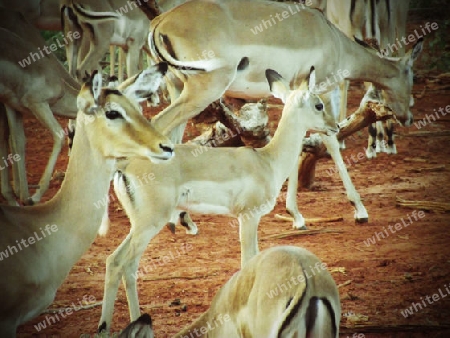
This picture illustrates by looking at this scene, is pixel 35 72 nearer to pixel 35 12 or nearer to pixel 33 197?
pixel 33 197

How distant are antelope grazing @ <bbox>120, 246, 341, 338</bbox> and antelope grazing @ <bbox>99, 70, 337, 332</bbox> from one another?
0.97 metres

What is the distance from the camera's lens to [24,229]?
11.9ft

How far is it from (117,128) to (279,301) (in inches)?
44.8

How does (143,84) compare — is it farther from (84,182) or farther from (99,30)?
(99,30)

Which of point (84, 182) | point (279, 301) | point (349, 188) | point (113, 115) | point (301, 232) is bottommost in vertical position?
point (301, 232)

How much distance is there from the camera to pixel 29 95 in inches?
266

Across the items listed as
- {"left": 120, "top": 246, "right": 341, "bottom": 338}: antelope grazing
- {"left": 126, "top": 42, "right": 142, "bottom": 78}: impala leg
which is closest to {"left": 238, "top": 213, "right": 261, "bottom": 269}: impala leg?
{"left": 120, "top": 246, "right": 341, "bottom": 338}: antelope grazing

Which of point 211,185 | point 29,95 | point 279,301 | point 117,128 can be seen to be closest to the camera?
point 279,301

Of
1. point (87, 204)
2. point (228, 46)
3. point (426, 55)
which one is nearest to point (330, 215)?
point (228, 46)

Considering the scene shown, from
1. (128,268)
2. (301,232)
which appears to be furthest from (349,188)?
(128,268)

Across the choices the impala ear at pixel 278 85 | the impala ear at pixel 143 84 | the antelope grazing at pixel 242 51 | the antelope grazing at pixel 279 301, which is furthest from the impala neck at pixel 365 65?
the antelope grazing at pixel 279 301

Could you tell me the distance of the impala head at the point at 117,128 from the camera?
377cm

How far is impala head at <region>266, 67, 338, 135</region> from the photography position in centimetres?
543

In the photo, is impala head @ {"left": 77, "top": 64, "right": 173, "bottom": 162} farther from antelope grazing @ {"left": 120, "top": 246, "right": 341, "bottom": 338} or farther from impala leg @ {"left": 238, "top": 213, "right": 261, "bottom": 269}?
impala leg @ {"left": 238, "top": 213, "right": 261, "bottom": 269}
